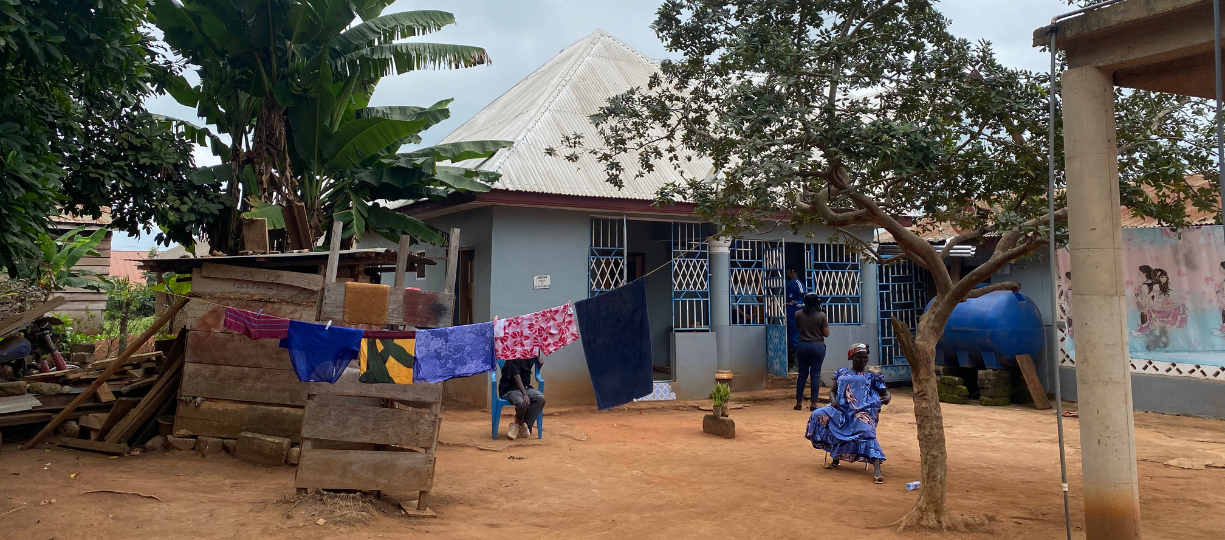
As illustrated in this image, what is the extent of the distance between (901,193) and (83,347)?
14.8m

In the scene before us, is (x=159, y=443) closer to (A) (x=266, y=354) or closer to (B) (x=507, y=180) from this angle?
(A) (x=266, y=354)

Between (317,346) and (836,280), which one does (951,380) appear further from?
(317,346)

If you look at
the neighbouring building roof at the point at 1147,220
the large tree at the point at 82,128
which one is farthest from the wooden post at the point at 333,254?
the neighbouring building roof at the point at 1147,220

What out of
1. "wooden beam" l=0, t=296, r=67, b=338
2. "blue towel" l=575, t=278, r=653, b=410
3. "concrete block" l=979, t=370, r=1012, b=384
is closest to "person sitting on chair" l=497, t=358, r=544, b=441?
"blue towel" l=575, t=278, r=653, b=410

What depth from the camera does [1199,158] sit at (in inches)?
237

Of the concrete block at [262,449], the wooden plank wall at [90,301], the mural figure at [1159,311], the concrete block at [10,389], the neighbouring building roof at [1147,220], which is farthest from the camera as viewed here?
the wooden plank wall at [90,301]

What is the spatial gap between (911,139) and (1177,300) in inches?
314

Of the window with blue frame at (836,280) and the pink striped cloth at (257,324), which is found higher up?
the window with blue frame at (836,280)

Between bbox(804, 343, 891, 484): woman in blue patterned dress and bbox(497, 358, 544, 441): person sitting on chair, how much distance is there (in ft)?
10.7

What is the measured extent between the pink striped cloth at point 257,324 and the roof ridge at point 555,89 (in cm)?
527

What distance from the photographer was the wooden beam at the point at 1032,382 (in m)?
11.7

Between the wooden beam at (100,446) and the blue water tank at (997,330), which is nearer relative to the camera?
the wooden beam at (100,446)

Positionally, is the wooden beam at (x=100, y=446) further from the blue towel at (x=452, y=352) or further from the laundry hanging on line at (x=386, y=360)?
the blue towel at (x=452, y=352)

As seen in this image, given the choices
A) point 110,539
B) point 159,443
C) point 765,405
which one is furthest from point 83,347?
point 765,405
